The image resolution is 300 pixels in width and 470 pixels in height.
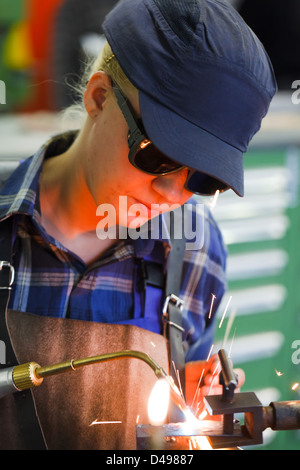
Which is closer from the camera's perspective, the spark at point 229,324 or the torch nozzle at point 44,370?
the torch nozzle at point 44,370

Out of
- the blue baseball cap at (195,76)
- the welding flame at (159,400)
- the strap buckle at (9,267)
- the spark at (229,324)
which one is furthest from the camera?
the spark at (229,324)

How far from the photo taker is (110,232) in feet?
4.24

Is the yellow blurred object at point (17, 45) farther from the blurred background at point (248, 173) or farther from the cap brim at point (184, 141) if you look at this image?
the cap brim at point (184, 141)

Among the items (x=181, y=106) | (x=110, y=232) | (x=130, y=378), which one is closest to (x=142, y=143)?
(x=181, y=106)

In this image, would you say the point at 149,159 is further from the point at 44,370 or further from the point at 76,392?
the point at 76,392

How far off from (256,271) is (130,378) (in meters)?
1.31

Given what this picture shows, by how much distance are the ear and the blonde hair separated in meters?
0.02

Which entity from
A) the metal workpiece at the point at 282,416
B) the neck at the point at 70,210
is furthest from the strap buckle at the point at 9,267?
the metal workpiece at the point at 282,416

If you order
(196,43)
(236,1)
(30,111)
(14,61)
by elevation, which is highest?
(236,1)

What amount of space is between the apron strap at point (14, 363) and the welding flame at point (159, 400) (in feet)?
0.91

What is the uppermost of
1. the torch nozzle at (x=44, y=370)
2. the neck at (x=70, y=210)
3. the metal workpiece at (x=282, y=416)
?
the neck at (x=70, y=210)

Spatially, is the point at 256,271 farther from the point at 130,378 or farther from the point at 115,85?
the point at 115,85

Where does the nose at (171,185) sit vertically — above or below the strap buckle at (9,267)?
above

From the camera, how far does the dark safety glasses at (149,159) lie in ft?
3.04
